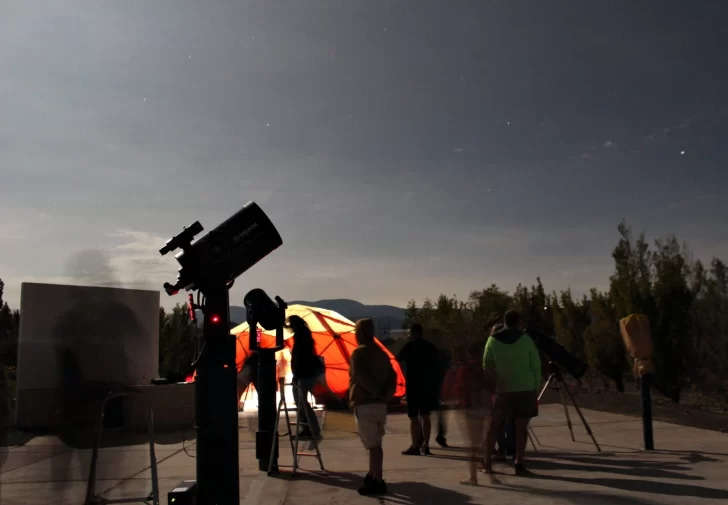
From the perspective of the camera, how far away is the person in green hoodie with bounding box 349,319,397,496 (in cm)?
601

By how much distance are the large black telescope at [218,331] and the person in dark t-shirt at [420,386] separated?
4.03 m

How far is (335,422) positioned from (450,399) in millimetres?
4402

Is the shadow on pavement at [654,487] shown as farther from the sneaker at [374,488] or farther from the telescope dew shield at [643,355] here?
the telescope dew shield at [643,355]

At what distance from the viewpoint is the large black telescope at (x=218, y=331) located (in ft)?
15.6

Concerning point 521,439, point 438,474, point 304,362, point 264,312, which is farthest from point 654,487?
point 264,312

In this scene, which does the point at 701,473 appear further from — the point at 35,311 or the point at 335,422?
the point at 35,311

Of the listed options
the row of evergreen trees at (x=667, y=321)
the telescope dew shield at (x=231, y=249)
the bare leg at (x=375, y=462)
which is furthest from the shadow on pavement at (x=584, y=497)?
the row of evergreen trees at (x=667, y=321)

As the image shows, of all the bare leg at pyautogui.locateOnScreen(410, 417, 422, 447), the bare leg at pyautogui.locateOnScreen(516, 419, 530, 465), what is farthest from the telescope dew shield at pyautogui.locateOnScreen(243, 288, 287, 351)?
the bare leg at pyautogui.locateOnScreen(516, 419, 530, 465)

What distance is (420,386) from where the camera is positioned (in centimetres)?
862

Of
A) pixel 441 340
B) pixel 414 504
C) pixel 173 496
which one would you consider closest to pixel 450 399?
pixel 414 504

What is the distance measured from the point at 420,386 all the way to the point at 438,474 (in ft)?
5.75

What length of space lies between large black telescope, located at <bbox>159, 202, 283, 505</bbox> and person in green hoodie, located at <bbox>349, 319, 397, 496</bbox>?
152 centimetres

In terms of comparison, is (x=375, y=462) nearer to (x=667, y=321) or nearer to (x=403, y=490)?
(x=403, y=490)

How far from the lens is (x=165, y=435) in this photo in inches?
413
